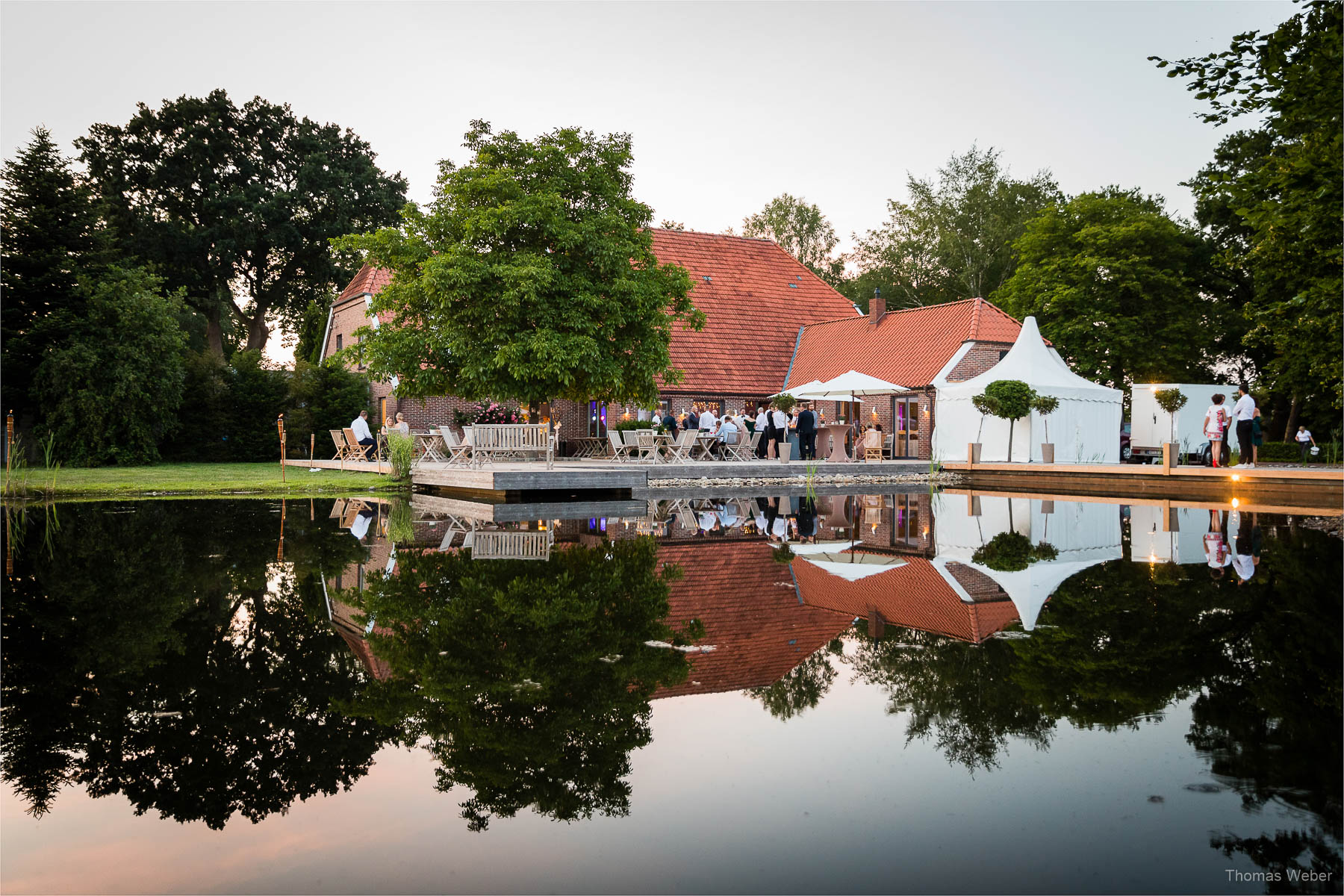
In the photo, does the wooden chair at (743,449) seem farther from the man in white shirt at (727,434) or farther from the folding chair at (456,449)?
the folding chair at (456,449)

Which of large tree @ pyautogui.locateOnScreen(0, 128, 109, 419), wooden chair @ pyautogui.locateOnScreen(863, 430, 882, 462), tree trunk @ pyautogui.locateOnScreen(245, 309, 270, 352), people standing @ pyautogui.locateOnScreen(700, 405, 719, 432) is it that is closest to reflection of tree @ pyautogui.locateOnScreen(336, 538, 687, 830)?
people standing @ pyautogui.locateOnScreen(700, 405, 719, 432)

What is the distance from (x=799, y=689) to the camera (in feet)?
16.7

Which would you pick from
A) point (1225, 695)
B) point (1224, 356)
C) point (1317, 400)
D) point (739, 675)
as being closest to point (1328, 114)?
point (1225, 695)

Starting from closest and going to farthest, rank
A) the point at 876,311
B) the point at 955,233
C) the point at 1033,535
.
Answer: the point at 1033,535 < the point at 876,311 < the point at 955,233

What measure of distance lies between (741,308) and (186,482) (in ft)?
65.3

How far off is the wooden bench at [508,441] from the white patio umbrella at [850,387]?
942cm

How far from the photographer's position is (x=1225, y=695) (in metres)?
4.77

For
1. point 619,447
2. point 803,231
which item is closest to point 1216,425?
point 619,447

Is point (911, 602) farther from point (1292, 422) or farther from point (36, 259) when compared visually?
point (1292, 422)

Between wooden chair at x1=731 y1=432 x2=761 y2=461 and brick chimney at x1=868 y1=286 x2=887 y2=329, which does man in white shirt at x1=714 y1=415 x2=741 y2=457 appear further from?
brick chimney at x1=868 y1=286 x2=887 y2=329

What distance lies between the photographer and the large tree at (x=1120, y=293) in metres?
34.1

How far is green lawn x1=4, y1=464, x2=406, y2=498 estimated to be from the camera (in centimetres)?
1759

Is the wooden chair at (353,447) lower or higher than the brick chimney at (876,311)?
lower

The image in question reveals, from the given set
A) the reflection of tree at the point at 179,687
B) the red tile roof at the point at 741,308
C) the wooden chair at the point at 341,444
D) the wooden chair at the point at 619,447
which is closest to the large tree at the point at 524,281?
the wooden chair at the point at 619,447
